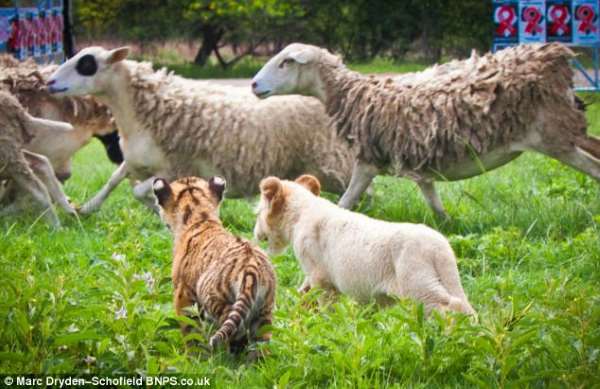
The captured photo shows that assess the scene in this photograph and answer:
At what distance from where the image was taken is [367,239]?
6.17 meters

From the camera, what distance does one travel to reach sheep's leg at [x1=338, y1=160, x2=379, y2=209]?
904cm

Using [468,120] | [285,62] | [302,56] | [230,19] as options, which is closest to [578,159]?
[468,120]

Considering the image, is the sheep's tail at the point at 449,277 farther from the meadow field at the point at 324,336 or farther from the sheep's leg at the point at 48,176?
the sheep's leg at the point at 48,176

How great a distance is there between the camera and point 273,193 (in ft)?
22.1

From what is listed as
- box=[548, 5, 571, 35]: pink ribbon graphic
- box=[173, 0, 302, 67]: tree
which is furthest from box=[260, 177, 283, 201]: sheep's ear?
box=[173, 0, 302, 67]: tree

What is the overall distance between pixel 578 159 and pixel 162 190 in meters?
3.78

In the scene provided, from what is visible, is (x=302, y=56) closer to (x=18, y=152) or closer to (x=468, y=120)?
(x=468, y=120)

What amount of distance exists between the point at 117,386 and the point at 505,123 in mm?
4689

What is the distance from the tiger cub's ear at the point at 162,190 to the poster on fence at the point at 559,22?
1636 cm

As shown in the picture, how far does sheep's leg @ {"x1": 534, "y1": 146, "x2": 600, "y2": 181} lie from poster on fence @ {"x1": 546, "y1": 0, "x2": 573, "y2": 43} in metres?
13.1

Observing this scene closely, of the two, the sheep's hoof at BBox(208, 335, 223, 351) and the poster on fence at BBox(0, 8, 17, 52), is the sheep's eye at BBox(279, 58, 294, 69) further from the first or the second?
the poster on fence at BBox(0, 8, 17, 52)

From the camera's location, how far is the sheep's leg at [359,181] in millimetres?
9039

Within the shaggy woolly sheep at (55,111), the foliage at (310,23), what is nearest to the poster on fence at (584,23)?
the foliage at (310,23)

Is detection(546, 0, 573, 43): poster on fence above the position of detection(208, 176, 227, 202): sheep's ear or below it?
below
